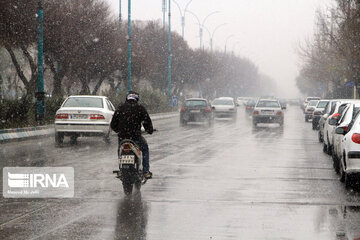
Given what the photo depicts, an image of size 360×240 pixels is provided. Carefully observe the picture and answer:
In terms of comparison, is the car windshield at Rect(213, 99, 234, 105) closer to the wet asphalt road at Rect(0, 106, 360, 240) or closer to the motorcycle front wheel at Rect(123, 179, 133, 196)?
the wet asphalt road at Rect(0, 106, 360, 240)

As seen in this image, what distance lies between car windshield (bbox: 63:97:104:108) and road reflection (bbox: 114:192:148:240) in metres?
12.9

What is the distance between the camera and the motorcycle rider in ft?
37.1

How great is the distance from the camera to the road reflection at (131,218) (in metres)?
7.89

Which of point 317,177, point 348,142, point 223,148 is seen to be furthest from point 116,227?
point 223,148

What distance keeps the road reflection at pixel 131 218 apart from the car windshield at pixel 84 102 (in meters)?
12.9

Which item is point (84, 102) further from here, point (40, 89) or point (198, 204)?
point (198, 204)

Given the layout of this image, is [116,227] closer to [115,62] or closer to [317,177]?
[317,177]

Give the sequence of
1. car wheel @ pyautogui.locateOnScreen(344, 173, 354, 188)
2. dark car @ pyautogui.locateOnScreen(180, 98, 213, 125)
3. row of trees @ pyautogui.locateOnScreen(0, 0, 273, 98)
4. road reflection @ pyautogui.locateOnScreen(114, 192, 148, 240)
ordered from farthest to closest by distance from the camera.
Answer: dark car @ pyautogui.locateOnScreen(180, 98, 213, 125) < row of trees @ pyautogui.locateOnScreen(0, 0, 273, 98) < car wheel @ pyautogui.locateOnScreen(344, 173, 354, 188) < road reflection @ pyautogui.locateOnScreen(114, 192, 148, 240)

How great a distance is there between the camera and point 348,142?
12.2 metres

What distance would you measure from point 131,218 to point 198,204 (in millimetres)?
1524

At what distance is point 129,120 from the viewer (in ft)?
37.2

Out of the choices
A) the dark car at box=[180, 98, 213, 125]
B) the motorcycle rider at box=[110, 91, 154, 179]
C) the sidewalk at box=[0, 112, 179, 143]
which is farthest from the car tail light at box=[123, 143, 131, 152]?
the dark car at box=[180, 98, 213, 125]

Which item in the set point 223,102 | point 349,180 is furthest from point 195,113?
point 349,180

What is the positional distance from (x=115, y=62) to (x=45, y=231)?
46.8 metres
